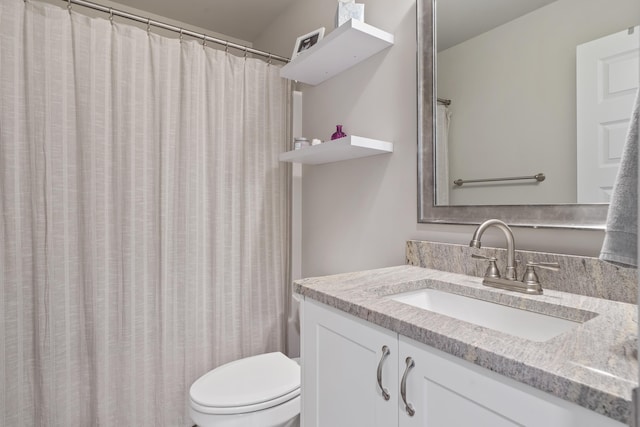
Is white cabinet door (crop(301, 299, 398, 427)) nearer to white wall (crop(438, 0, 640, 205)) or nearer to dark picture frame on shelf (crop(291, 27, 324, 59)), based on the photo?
white wall (crop(438, 0, 640, 205))

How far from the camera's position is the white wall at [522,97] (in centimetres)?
94

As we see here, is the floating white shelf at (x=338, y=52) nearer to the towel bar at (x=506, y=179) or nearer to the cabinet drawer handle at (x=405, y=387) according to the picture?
the towel bar at (x=506, y=179)

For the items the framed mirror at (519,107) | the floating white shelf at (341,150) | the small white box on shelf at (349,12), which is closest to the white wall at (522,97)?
the framed mirror at (519,107)

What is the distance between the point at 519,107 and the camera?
1.06 metres

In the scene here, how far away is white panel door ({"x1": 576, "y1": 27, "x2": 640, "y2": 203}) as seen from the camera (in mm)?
847

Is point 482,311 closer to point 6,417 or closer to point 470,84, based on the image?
point 470,84

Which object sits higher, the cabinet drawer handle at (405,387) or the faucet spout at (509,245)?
the faucet spout at (509,245)

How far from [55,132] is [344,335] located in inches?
57.7

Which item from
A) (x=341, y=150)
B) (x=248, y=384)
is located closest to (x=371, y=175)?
(x=341, y=150)

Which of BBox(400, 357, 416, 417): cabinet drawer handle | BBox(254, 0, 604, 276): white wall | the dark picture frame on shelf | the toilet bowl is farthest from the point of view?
the dark picture frame on shelf

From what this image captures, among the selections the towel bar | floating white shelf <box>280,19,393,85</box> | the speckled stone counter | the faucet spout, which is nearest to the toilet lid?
the speckled stone counter

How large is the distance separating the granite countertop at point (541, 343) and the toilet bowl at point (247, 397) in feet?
1.78

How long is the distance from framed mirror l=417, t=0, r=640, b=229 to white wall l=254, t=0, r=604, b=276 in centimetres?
6

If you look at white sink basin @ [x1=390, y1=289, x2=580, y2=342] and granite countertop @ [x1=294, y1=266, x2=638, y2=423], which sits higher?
granite countertop @ [x1=294, y1=266, x2=638, y2=423]
